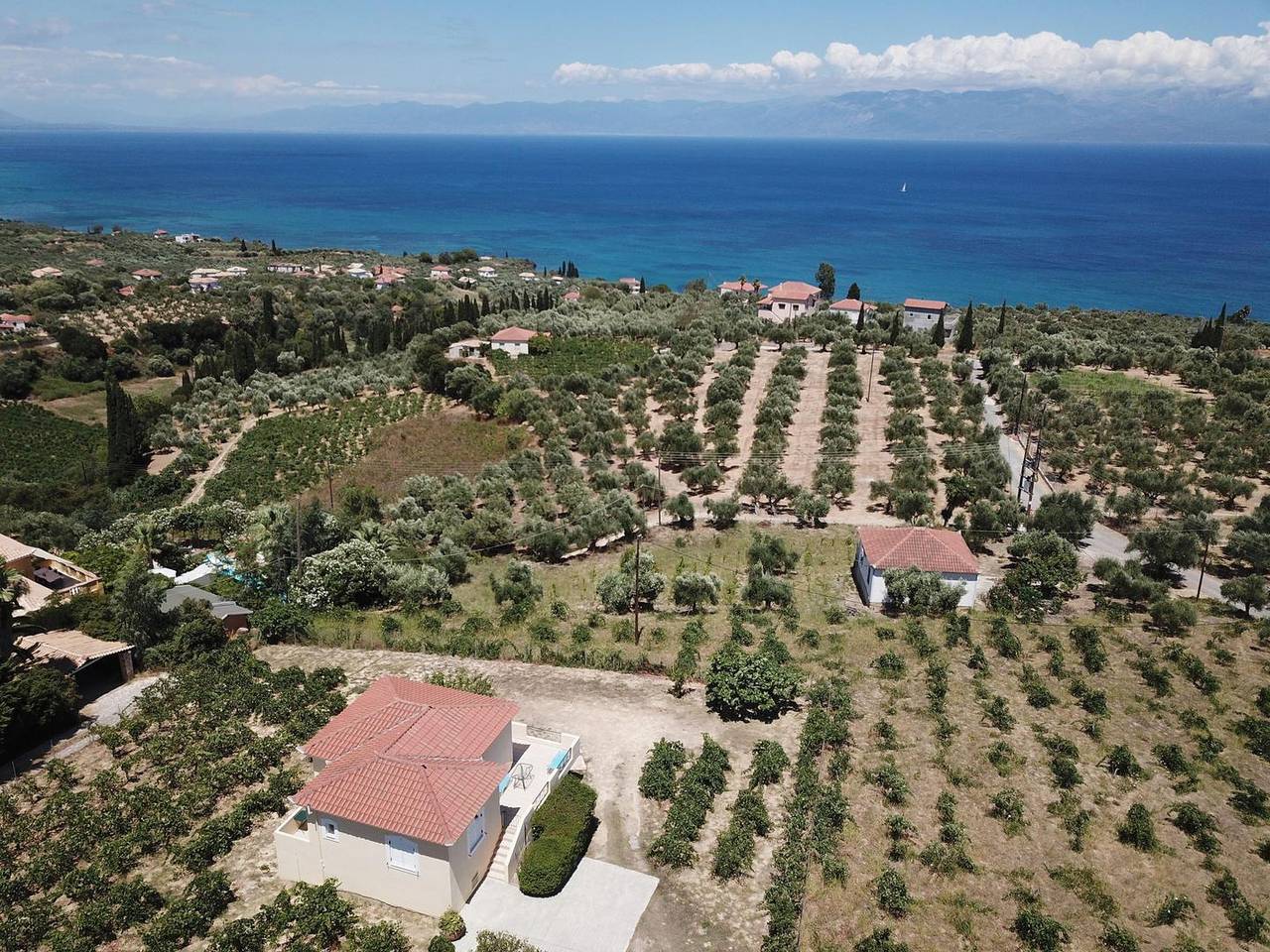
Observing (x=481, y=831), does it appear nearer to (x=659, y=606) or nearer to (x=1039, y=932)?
(x=1039, y=932)

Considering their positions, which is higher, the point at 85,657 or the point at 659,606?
Answer: the point at 85,657

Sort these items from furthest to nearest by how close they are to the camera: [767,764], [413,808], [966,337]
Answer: [966,337] → [767,764] → [413,808]

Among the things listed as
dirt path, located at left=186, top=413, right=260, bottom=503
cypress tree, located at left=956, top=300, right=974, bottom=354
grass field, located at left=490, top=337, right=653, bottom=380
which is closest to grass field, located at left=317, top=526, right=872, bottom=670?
dirt path, located at left=186, top=413, right=260, bottom=503

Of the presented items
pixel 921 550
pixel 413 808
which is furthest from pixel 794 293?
pixel 413 808

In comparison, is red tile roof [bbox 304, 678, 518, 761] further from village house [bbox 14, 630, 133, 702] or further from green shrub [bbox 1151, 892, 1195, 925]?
green shrub [bbox 1151, 892, 1195, 925]

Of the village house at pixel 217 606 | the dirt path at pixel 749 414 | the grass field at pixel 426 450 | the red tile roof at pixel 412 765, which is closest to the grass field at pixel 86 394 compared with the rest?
the grass field at pixel 426 450

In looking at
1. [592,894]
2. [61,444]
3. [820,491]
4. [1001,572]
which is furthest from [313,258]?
[592,894]
